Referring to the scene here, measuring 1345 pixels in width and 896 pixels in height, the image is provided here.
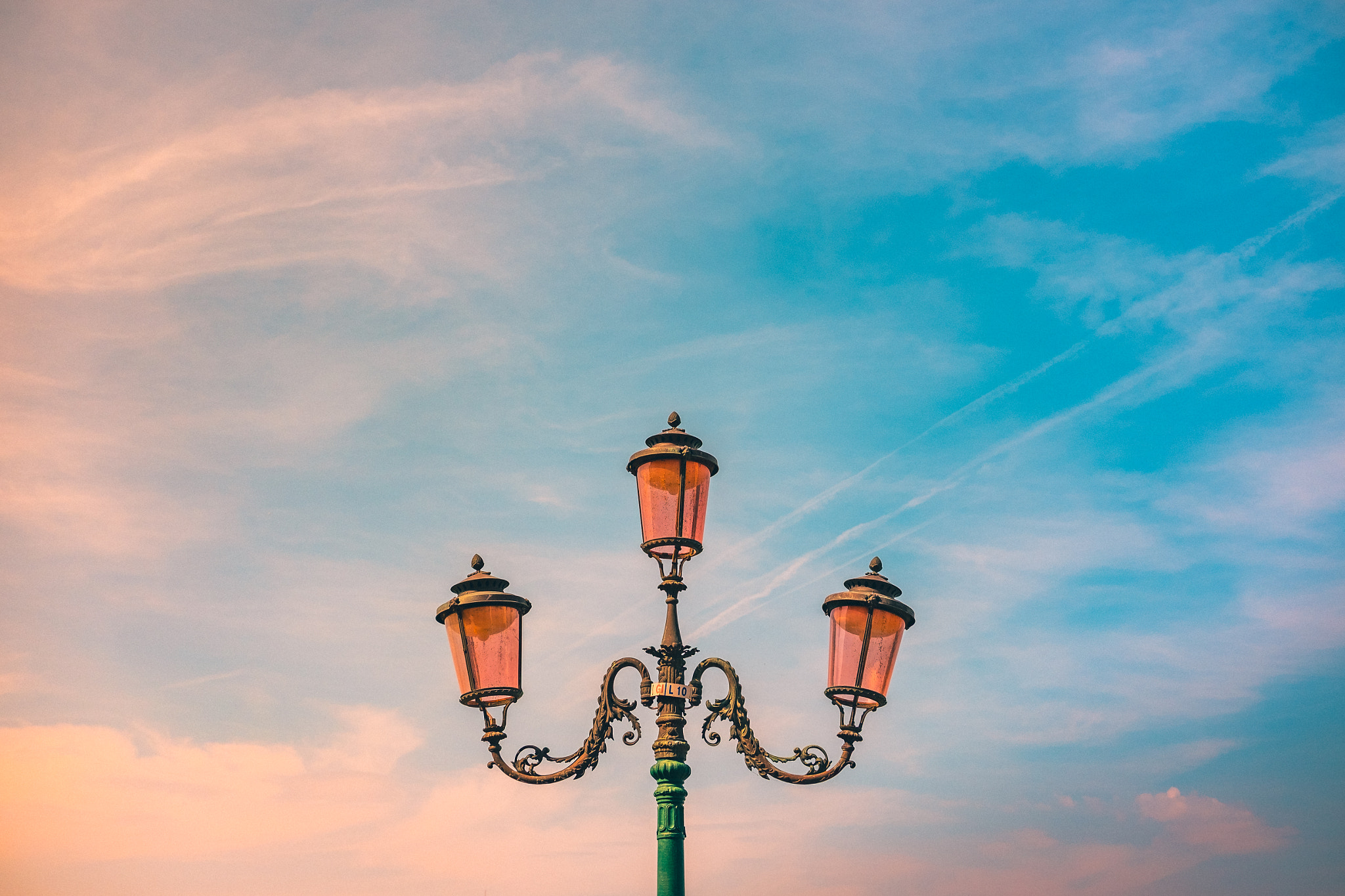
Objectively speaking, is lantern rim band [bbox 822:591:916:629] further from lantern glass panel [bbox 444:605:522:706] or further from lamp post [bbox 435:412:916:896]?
lantern glass panel [bbox 444:605:522:706]

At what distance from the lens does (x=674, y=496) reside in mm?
9336

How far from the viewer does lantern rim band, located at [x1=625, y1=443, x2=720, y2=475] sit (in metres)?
9.32

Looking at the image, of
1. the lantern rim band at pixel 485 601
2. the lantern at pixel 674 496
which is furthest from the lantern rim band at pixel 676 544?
the lantern rim band at pixel 485 601

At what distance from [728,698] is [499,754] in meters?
1.63

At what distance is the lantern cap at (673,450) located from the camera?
9.34 m

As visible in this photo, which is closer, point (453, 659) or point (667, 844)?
point (667, 844)

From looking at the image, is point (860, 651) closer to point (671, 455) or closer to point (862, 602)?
point (862, 602)

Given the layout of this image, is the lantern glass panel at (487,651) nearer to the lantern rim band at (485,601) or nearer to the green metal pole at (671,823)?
the lantern rim band at (485,601)

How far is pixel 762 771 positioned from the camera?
930 cm

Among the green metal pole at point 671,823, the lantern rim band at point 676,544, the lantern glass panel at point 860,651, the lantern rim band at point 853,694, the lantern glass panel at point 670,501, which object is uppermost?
the lantern glass panel at point 670,501

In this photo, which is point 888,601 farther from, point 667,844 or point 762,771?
point 667,844

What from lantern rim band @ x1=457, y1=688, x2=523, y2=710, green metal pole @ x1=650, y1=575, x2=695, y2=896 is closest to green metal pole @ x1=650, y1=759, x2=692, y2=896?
green metal pole @ x1=650, y1=575, x2=695, y2=896

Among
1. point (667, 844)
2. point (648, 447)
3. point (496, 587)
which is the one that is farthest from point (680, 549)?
point (667, 844)

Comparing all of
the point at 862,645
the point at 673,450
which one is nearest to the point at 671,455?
the point at 673,450
